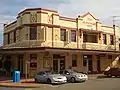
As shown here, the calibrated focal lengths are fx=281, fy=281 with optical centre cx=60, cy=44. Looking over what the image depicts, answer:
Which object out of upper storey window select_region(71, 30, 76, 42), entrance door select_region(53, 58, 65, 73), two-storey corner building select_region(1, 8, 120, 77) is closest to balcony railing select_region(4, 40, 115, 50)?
two-storey corner building select_region(1, 8, 120, 77)

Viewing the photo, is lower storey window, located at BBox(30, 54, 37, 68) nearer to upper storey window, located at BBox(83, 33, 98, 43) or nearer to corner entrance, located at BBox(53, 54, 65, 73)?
corner entrance, located at BBox(53, 54, 65, 73)

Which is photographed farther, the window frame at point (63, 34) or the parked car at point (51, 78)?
the window frame at point (63, 34)

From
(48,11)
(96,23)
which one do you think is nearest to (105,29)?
(96,23)

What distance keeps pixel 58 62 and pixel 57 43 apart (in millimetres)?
2738

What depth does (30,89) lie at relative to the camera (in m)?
24.1

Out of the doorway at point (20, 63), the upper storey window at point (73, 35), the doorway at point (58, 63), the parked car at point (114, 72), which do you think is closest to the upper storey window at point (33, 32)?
the doorway at point (20, 63)

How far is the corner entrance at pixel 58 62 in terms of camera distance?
38381 mm

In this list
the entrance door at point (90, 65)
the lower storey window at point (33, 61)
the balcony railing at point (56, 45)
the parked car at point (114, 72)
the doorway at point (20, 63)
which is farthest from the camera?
the entrance door at point (90, 65)

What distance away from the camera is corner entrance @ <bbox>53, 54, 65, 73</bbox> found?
38381 millimetres

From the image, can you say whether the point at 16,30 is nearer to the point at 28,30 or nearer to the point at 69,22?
the point at 28,30

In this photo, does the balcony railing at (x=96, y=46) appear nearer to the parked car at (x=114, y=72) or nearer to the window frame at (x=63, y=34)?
the window frame at (x=63, y=34)

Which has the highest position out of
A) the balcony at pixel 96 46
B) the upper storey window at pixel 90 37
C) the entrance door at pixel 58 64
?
the upper storey window at pixel 90 37

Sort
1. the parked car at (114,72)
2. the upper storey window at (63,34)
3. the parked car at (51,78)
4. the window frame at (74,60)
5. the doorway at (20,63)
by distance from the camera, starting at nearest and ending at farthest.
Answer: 1. the parked car at (51,78)
2. the parked car at (114,72)
3. the doorway at (20,63)
4. the upper storey window at (63,34)
5. the window frame at (74,60)

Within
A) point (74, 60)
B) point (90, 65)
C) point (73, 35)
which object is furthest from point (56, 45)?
point (90, 65)
